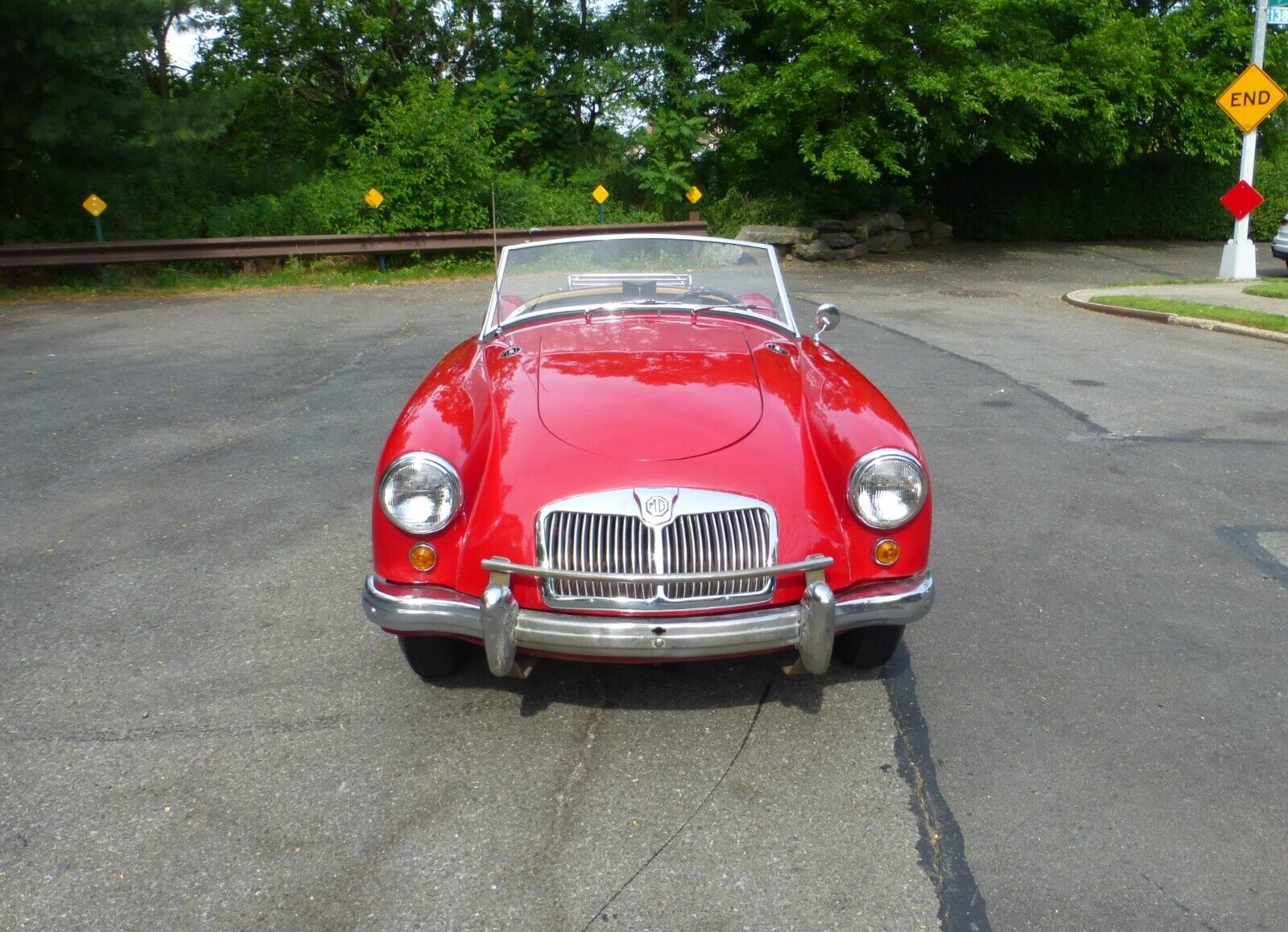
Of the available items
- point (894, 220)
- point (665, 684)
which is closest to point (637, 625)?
point (665, 684)

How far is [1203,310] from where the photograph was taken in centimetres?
1395

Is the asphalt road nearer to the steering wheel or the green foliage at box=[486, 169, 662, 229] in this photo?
the steering wheel

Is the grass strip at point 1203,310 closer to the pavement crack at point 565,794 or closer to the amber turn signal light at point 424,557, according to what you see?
the pavement crack at point 565,794

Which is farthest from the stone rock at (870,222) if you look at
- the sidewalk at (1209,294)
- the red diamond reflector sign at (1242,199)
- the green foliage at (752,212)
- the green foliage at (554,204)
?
the red diamond reflector sign at (1242,199)

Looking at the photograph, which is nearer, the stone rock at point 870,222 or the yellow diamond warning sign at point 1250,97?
the yellow diamond warning sign at point 1250,97

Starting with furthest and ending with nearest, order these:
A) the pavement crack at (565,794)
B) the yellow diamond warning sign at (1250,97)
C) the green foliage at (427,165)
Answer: the green foliage at (427,165) → the yellow diamond warning sign at (1250,97) → the pavement crack at (565,794)

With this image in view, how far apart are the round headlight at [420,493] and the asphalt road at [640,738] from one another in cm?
68

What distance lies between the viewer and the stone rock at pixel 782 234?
22.6m

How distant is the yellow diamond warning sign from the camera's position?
669 inches

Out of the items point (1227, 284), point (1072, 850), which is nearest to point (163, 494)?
point (1072, 850)

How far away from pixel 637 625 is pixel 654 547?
235 mm

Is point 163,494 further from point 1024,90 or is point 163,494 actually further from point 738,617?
point 1024,90

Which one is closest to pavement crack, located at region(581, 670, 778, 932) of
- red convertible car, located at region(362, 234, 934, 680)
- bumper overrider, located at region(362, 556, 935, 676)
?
red convertible car, located at region(362, 234, 934, 680)

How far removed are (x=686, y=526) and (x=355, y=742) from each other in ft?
4.07
